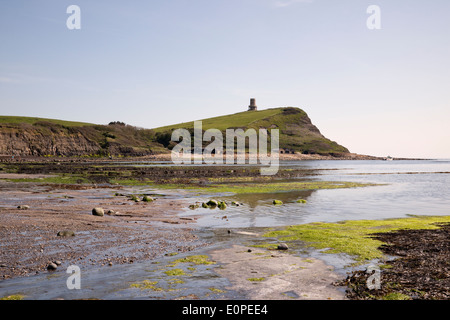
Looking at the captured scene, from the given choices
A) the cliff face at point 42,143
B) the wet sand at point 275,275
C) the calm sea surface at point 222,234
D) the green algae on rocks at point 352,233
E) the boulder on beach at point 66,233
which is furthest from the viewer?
the cliff face at point 42,143

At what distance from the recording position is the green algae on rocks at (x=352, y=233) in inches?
747

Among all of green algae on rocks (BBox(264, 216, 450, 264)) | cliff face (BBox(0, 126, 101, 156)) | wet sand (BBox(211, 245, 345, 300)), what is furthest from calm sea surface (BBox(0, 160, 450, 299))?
cliff face (BBox(0, 126, 101, 156))

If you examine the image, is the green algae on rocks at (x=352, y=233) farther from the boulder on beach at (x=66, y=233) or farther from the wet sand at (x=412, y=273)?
the boulder on beach at (x=66, y=233)

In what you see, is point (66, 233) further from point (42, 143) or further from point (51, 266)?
point (42, 143)

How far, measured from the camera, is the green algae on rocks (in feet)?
62.2

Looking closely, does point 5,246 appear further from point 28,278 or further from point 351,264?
point 351,264

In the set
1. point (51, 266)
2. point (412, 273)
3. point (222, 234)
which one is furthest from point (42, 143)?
point (412, 273)

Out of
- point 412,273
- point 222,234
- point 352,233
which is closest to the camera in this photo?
point 412,273

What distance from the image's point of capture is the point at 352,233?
920 inches

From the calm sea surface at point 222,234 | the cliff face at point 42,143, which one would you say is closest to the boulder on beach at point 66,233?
the calm sea surface at point 222,234

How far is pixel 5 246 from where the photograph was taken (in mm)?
17516

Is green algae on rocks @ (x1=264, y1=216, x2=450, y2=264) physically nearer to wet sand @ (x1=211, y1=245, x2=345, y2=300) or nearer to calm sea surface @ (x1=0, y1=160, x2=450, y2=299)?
calm sea surface @ (x1=0, y1=160, x2=450, y2=299)
